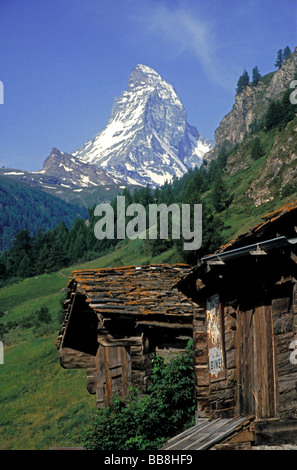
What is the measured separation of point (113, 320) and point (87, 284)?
4.84ft

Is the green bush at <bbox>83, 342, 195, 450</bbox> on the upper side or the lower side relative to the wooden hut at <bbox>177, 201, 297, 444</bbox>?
lower

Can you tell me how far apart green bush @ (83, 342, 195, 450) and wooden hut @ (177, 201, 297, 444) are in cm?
183

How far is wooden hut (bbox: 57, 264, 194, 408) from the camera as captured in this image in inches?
491

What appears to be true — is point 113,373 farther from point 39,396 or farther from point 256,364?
point 39,396

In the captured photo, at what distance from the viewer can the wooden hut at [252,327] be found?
8.23m

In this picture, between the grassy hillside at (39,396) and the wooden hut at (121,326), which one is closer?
the wooden hut at (121,326)

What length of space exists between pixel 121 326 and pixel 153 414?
249cm

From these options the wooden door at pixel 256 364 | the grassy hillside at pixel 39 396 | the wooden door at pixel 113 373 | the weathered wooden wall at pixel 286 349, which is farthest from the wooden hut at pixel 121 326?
the grassy hillside at pixel 39 396

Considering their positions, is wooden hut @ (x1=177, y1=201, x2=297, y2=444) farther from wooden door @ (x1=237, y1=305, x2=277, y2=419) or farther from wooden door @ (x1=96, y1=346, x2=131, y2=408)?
wooden door @ (x1=96, y1=346, x2=131, y2=408)

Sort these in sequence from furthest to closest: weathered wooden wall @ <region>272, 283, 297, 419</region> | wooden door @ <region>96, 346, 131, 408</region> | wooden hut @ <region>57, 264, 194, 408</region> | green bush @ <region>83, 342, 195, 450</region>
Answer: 1. wooden door @ <region>96, 346, 131, 408</region>
2. wooden hut @ <region>57, 264, 194, 408</region>
3. green bush @ <region>83, 342, 195, 450</region>
4. weathered wooden wall @ <region>272, 283, 297, 419</region>

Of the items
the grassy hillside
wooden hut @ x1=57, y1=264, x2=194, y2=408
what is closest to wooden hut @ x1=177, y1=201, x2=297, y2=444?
wooden hut @ x1=57, y1=264, x2=194, y2=408

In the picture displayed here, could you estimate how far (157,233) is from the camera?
87688 mm

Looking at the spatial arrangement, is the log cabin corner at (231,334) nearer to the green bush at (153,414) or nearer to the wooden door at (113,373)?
the wooden door at (113,373)

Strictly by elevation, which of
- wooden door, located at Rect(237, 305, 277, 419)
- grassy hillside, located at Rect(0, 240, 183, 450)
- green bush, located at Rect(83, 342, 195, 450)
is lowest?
grassy hillside, located at Rect(0, 240, 183, 450)
